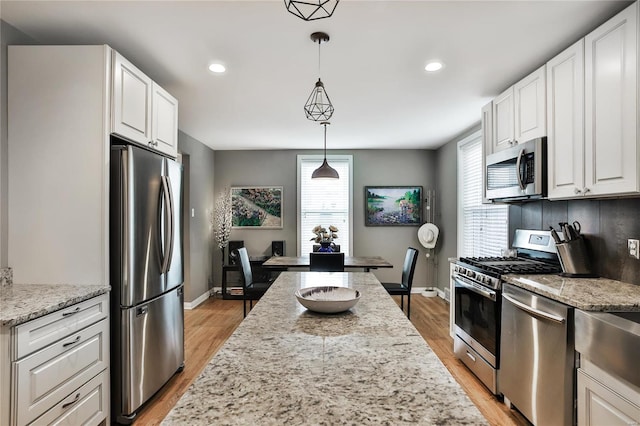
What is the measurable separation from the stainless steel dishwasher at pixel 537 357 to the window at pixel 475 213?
5.00 feet

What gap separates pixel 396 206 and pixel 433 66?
3426 millimetres

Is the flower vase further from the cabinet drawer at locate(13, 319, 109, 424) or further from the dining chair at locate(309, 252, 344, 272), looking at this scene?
the cabinet drawer at locate(13, 319, 109, 424)

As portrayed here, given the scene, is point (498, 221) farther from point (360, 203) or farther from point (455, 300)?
point (360, 203)

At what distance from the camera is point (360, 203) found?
6.02m

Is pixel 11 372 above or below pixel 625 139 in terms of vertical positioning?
below

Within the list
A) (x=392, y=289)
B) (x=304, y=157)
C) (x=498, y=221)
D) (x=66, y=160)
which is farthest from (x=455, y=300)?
(x=304, y=157)

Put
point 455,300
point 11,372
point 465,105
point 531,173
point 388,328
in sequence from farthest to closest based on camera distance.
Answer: point 465,105 < point 455,300 < point 531,173 < point 11,372 < point 388,328

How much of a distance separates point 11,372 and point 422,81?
10.6 ft

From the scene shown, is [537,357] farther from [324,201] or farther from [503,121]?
[324,201]

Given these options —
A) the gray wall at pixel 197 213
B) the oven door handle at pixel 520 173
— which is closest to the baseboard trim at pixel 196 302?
the gray wall at pixel 197 213

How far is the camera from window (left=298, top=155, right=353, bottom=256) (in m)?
6.02

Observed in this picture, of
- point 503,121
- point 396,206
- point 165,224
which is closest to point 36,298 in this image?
point 165,224

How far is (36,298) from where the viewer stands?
1.77m

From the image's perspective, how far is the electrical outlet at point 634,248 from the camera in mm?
2029
